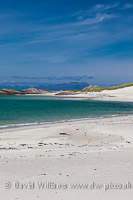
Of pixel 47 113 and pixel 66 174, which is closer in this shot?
pixel 66 174

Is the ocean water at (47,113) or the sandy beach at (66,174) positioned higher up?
the ocean water at (47,113)

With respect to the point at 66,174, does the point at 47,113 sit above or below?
above

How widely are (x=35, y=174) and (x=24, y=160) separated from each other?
2.34 meters

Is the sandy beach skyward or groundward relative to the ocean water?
groundward

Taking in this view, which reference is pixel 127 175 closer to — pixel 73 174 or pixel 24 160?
pixel 73 174

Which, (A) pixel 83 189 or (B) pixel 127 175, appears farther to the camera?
(B) pixel 127 175

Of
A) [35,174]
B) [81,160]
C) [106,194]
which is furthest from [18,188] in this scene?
[81,160]

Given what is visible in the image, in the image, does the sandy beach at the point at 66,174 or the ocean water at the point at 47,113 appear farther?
the ocean water at the point at 47,113

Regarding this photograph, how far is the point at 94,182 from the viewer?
8406mm

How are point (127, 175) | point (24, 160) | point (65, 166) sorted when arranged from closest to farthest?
1. point (127, 175)
2. point (65, 166)
3. point (24, 160)

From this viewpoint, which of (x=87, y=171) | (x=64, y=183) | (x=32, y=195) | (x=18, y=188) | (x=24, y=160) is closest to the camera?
(x=32, y=195)

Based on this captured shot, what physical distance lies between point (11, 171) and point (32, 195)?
2654 mm

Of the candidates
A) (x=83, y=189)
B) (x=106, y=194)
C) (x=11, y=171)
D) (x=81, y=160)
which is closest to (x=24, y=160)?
(x=11, y=171)

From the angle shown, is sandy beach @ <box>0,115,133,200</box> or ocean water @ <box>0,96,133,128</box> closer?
sandy beach @ <box>0,115,133,200</box>
